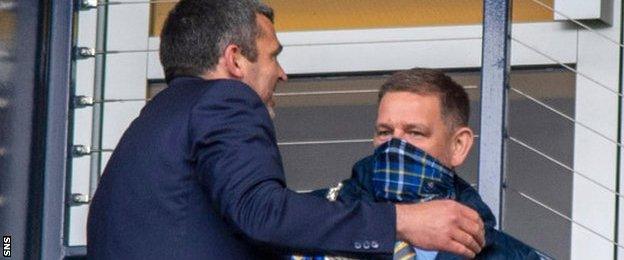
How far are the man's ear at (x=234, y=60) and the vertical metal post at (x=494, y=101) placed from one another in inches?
37.3

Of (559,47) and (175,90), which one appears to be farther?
(559,47)

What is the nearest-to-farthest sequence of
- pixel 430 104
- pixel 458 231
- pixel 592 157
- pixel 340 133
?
1. pixel 458 231
2. pixel 430 104
3. pixel 592 157
4. pixel 340 133

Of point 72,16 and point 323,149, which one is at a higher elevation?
point 72,16

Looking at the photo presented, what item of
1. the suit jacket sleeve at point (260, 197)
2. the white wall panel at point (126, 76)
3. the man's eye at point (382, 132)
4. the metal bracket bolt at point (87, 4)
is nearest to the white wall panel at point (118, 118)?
the white wall panel at point (126, 76)

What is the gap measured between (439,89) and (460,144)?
129mm

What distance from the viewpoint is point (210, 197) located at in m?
3.06

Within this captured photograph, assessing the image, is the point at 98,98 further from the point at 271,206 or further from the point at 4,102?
the point at 271,206

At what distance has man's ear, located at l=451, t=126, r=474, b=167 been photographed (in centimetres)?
380

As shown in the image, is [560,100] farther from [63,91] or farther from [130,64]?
[63,91]

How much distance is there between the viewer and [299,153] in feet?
18.7

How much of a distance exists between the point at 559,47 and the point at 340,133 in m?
0.74

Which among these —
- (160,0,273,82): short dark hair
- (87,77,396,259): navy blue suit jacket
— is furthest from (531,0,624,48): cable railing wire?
(87,77,396,259): navy blue suit jacket

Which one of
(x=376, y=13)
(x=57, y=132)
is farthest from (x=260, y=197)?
(x=376, y=13)

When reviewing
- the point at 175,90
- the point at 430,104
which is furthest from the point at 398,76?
the point at 175,90
